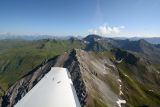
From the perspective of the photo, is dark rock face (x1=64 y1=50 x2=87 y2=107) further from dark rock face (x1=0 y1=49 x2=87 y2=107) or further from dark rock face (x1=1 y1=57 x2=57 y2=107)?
dark rock face (x1=1 y1=57 x2=57 y2=107)

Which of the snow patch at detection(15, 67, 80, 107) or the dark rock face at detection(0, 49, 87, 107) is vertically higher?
the snow patch at detection(15, 67, 80, 107)

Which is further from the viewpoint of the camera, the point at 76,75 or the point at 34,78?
the point at 34,78

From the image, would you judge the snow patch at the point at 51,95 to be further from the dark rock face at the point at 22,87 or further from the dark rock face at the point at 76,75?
the dark rock face at the point at 22,87

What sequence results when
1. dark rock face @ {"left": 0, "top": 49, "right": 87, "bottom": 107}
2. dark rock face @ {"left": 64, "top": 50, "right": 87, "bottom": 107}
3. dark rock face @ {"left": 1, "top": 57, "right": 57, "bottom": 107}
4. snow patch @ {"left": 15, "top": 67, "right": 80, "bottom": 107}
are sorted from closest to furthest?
snow patch @ {"left": 15, "top": 67, "right": 80, "bottom": 107} < dark rock face @ {"left": 64, "top": 50, "right": 87, "bottom": 107} < dark rock face @ {"left": 0, "top": 49, "right": 87, "bottom": 107} < dark rock face @ {"left": 1, "top": 57, "right": 57, "bottom": 107}

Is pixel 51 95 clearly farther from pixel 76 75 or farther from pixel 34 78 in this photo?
pixel 34 78

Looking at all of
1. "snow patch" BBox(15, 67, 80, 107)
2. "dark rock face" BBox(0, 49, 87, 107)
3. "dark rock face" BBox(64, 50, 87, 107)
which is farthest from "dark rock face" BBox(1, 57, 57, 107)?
"snow patch" BBox(15, 67, 80, 107)

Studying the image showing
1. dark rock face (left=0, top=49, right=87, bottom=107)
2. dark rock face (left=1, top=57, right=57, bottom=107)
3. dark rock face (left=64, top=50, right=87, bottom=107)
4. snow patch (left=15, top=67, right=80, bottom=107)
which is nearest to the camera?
snow patch (left=15, top=67, right=80, bottom=107)

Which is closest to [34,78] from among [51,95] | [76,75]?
[76,75]

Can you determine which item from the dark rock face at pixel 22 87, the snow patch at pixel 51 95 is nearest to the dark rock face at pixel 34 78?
the dark rock face at pixel 22 87

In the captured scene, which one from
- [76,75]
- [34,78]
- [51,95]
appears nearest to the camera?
[51,95]

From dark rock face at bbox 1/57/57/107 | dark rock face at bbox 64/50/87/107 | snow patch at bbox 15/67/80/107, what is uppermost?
snow patch at bbox 15/67/80/107

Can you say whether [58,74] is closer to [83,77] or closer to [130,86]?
[83,77]
